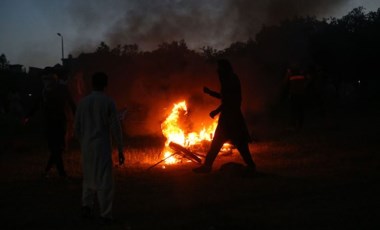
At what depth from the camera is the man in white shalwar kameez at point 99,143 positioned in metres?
6.74

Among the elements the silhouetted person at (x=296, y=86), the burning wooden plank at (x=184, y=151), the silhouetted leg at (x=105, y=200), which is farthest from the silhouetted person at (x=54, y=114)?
the silhouetted person at (x=296, y=86)

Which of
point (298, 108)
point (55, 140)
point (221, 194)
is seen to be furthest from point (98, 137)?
point (298, 108)

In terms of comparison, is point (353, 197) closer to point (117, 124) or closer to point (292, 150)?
point (117, 124)

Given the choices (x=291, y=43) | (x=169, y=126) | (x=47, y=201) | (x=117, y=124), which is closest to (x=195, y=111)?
(x=169, y=126)

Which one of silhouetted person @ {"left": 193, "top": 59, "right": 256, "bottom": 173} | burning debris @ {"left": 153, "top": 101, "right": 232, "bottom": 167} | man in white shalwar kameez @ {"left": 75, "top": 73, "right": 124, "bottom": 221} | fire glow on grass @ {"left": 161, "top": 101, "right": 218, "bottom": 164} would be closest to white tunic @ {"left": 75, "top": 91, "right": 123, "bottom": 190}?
man in white shalwar kameez @ {"left": 75, "top": 73, "right": 124, "bottom": 221}

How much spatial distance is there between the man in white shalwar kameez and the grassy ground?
0.43 m

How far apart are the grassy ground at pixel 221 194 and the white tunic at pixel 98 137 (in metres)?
0.60

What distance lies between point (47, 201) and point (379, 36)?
127 feet

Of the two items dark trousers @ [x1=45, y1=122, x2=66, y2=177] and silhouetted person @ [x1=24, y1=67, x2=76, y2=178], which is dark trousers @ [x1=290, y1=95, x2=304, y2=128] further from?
dark trousers @ [x1=45, y1=122, x2=66, y2=177]

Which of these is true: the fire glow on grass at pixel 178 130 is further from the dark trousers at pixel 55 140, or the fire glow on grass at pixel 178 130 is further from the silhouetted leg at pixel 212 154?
the dark trousers at pixel 55 140

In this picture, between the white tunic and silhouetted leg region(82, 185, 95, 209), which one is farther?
silhouetted leg region(82, 185, 95, 209)

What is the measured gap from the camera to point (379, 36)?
42719 mm

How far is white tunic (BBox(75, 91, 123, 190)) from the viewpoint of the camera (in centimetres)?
675

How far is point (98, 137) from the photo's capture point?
6.77 meters
